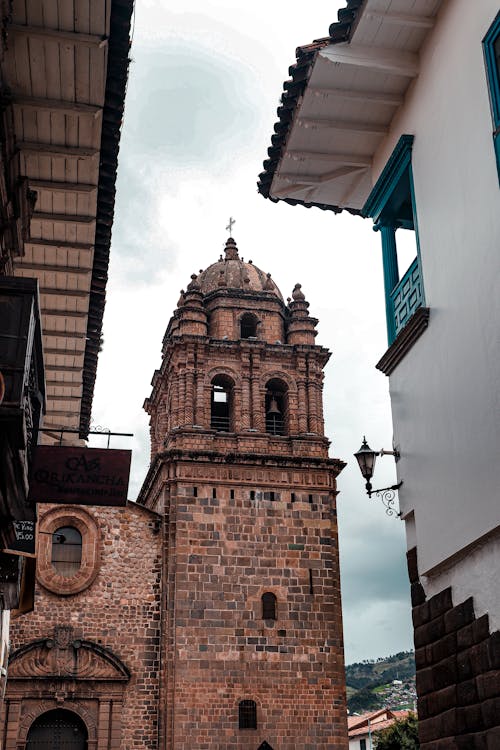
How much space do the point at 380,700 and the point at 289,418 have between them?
77.0 metres

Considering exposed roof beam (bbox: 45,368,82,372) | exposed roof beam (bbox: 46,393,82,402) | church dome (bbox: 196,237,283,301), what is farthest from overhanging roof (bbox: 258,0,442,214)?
church dome (bbox: 196,237,283,301)

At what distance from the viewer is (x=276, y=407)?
24.3m

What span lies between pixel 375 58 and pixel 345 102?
636 millimetres

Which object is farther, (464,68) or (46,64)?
(46,64)

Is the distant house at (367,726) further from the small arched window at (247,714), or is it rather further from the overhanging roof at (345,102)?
the overhanging roof at (345,102)

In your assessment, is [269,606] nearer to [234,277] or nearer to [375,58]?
[234,277]

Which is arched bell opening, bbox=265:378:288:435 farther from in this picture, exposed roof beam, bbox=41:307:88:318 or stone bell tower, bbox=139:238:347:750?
exposed roof beam, bbox=41:307:88:318

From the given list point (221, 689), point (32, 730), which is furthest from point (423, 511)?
point (32, 730)

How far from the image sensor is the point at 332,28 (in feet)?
25.3

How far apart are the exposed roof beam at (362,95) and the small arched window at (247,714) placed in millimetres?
16064

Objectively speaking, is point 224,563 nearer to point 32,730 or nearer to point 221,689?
point 221,689

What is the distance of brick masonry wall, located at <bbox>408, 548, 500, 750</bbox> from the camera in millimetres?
5543

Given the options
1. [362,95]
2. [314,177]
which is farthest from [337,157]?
[362,95]

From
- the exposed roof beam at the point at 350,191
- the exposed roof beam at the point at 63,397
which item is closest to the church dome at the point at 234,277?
the exposed roof beam at the point at 63,397
